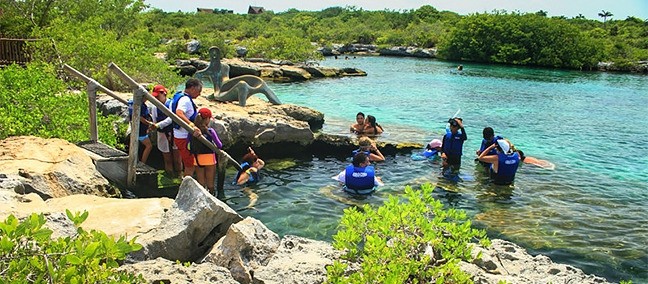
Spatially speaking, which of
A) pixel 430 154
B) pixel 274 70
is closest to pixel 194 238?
pixel 430 154

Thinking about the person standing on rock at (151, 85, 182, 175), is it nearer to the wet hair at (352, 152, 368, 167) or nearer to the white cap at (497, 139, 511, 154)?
the wet hair at (352, 152, 368, 167)

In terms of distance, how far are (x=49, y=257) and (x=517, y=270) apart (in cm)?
424

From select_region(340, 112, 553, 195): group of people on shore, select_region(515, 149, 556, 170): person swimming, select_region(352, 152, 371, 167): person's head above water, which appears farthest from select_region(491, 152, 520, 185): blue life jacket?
select_region(352, 152, 371, 167): person's head above water

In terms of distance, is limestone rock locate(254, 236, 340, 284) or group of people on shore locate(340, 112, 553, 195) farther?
group of people on shore locate(340, 112, 553, 195)

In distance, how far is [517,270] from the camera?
5570mm

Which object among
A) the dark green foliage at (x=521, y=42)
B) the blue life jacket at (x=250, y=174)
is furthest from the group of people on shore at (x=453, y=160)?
the dark green foliage at (x=521, y=42)

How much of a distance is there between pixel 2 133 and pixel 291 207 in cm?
454

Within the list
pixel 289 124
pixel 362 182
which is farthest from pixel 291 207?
pixel 289 124

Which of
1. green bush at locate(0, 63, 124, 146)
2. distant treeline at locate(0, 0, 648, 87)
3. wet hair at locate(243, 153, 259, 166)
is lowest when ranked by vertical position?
wet hair at locate(243, 153, 259, 166)

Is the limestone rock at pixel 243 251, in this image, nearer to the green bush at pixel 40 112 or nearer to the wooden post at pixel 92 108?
the wooden post at pixel 92 108

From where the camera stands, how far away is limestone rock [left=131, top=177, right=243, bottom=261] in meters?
5.27

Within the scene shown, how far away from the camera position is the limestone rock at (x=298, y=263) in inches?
191

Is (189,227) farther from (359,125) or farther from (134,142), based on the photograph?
(359,125)

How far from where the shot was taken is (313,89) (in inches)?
1097
